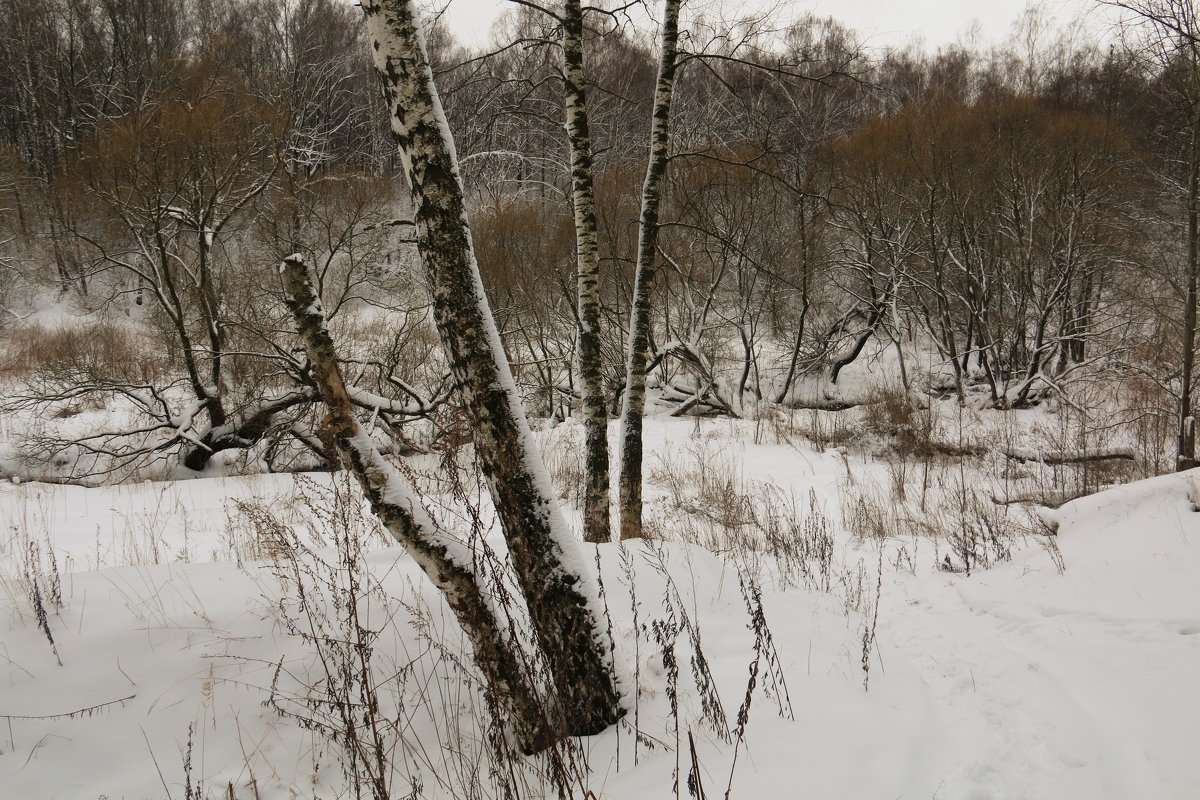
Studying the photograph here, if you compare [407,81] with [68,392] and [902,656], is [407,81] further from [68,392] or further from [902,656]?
[68,392]

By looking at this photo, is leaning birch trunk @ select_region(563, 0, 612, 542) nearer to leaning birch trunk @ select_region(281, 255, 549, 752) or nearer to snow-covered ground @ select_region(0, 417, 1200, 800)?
snow-covered ground @ select_region(0, 417, 1200, 800)

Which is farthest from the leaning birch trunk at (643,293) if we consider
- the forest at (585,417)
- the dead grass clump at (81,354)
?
the dead grass clump at (81,354)

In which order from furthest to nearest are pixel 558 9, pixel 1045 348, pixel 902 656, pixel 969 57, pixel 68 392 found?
pixel 969 57 < pixel 1045 348 < pixel 68 392 < pixel 558 9 < pixel 902 656

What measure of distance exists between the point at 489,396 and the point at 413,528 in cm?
55

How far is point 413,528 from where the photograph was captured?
2.22 meters

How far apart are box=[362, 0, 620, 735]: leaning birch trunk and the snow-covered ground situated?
0.73 feet

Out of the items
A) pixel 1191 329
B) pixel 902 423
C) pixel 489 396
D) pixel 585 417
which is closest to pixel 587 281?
pixel 585 417

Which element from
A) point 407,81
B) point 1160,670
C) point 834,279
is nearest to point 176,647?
point 407,81

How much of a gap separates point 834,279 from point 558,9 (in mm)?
13676

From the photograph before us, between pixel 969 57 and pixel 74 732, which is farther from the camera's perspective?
pixel 969 57

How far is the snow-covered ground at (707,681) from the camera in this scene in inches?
85.2

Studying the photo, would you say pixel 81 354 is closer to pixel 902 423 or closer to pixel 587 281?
pixel 587 281

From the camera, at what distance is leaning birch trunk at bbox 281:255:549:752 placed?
219cm

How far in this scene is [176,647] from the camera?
263 cm
